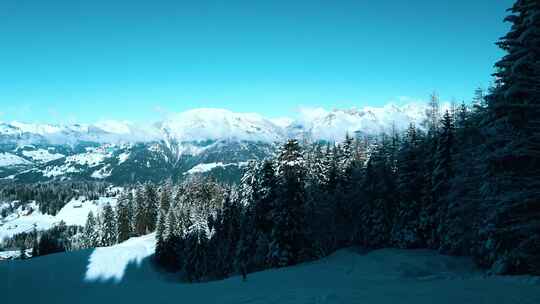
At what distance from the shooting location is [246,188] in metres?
55.5

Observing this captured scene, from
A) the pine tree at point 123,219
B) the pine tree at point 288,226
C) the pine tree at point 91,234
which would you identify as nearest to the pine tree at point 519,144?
the pine tree at point 288,226

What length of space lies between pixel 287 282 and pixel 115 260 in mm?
49453

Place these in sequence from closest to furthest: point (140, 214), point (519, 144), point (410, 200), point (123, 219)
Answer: point (519, 144), point (410, 200), point (123, 219), point (140, 214)

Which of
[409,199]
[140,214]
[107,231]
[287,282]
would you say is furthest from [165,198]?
[287,282]

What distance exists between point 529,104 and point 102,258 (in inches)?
2558

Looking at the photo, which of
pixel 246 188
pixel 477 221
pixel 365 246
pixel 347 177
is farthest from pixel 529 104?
pixel 246 188

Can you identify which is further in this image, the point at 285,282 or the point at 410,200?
the point at 410,200

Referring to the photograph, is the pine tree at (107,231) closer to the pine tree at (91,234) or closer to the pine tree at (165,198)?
the pine tree at (91,234)

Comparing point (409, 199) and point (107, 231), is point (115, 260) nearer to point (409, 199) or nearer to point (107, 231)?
point (107, 231)

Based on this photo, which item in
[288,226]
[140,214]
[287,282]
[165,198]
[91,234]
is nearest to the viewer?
[287,282]

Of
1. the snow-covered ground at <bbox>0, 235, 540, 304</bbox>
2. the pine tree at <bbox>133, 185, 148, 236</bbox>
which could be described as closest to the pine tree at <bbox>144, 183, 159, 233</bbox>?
the pine tree at <bbox>133, 185, 148, 236</bbox>

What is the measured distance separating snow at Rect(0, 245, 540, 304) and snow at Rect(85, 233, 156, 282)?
5.8 inches

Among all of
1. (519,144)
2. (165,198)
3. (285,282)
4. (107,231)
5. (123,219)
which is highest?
(519,144)

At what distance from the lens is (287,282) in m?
24.4
